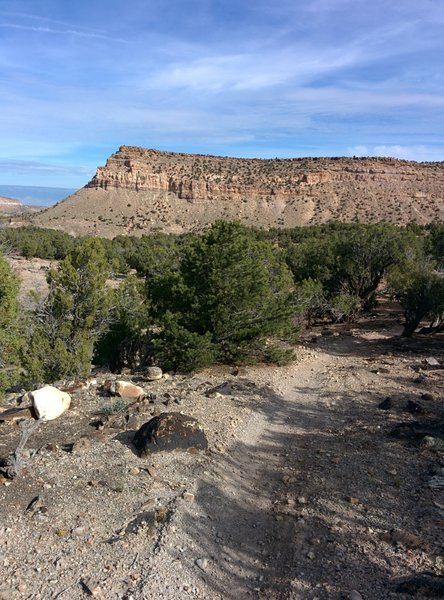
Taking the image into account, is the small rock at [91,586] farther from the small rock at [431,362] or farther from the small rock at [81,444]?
the small rock at [431,362]

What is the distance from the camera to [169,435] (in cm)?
739

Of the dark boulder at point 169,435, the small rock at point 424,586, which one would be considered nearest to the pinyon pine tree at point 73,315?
the dark boulder at point 169,435

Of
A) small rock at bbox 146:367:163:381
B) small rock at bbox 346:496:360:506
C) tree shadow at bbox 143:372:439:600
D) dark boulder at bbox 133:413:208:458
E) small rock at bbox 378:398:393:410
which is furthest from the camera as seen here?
small rock at bbox 146:367:163:381

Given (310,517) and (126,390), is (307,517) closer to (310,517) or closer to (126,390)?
(310,517)

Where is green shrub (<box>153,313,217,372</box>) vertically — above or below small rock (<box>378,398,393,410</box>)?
above

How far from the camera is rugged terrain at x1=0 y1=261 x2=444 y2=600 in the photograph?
15.9 feet

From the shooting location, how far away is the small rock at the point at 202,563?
506 cm

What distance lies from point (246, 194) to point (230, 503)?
253 feet

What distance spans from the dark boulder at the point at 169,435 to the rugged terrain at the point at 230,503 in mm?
159

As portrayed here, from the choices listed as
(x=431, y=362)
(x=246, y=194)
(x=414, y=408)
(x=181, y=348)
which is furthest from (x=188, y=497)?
(x=246, y=194)

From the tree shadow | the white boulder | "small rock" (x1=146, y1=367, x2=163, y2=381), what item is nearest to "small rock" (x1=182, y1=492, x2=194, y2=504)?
the tree shadow

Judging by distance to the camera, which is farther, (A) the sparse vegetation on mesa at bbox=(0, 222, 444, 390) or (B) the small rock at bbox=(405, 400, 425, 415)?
(A) the sparse vegetation on mesa at bbox=(0, 222, 444, 390)

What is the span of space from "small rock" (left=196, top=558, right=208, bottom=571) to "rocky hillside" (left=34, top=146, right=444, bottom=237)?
6884 cm

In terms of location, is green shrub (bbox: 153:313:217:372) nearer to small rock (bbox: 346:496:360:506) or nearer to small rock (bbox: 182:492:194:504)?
small rock (bbox: 182:492:194:504)
